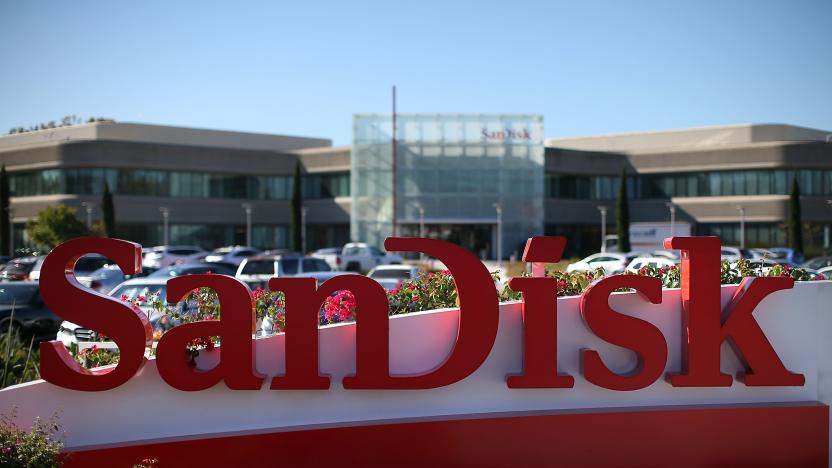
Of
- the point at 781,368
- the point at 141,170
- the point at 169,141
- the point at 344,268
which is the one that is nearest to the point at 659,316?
the point at 781,368

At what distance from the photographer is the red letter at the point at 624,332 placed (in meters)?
7.52

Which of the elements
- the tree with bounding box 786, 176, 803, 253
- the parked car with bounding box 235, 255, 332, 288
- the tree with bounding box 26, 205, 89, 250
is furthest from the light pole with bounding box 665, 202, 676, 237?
the tree with bounding box 26, 205, 89, 250

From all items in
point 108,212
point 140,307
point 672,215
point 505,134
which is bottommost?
point 140,307

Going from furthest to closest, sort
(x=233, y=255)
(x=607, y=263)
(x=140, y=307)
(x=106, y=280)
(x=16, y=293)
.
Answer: (x=233, y=255) → (x=607, y=263) → (x=106, y=280) → (x=16, y=293) → (x=140, y=307)

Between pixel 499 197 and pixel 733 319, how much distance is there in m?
48.7

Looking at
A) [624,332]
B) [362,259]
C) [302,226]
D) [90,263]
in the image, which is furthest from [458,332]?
[302,226]

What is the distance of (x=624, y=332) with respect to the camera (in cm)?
754

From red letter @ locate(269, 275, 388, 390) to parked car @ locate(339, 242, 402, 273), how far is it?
1320 inches

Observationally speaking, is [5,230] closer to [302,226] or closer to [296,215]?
[296,215]

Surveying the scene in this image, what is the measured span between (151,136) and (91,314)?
2571 inches

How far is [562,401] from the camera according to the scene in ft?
25.6

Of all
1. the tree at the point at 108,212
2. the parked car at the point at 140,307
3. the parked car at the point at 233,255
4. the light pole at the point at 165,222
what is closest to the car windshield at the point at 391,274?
the parked car at the point at 140,307

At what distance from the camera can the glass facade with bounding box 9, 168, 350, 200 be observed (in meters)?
57.8

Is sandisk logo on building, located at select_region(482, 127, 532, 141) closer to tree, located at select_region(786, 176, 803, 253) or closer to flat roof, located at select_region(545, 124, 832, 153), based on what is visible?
flat roof, located at select_region(545, 124, 832, 153)
